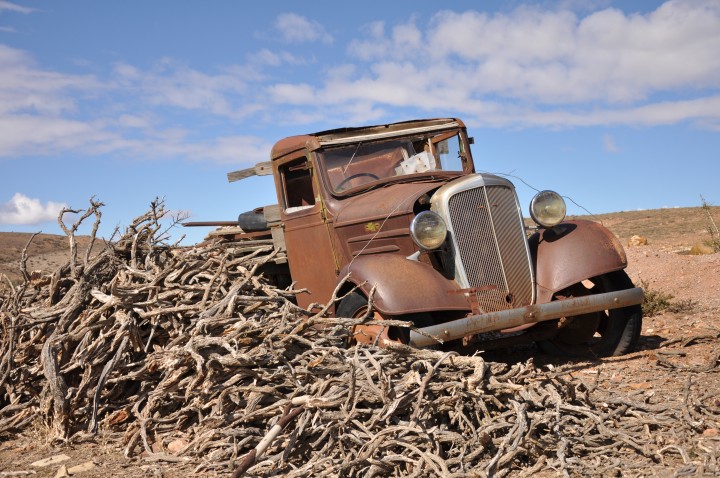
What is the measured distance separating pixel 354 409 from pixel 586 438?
124cm

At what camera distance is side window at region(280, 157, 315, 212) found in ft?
22.0

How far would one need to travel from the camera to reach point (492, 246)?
5.44m

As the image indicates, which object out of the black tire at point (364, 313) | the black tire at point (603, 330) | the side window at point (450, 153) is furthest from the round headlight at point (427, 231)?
the side window at point (450, 153)

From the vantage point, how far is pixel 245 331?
453 cm

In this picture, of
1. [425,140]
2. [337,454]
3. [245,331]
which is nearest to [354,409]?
[337,454]

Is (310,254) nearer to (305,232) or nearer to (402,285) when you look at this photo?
(305,232)

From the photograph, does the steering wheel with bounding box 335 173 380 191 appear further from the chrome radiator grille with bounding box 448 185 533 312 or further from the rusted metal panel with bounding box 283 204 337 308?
the chrome radiator grille with bounding box 448 185 533 312

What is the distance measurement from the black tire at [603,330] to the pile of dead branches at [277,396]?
776 millimetres

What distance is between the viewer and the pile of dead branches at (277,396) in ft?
11.7

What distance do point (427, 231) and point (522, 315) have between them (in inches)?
35.6

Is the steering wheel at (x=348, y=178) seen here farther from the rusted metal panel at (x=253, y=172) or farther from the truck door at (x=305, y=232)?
the rusted metal panel at (x=253, y=172)

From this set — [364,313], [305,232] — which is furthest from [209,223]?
[364,313]

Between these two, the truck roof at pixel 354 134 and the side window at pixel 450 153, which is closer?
the truck roof at pixel 354 134

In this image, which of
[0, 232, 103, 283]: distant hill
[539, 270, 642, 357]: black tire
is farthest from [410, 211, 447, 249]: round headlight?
[0, 232, 103, 283]: distant hill
